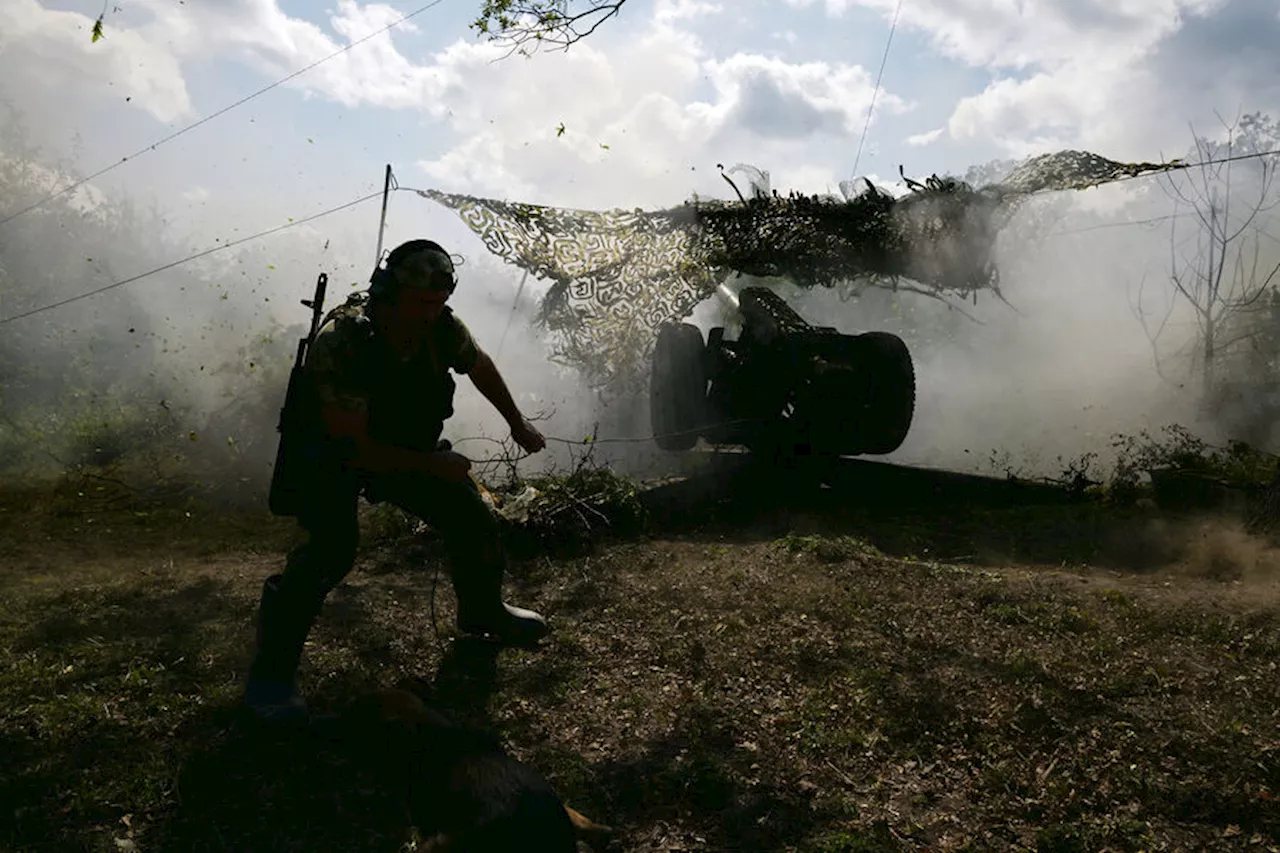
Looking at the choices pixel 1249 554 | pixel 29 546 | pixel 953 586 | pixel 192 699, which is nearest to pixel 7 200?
pixel 29 546

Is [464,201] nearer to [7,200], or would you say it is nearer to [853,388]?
[853,388]

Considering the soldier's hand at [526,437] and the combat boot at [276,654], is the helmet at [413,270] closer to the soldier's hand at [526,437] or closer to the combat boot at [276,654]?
the soldier's hand at [526,437]

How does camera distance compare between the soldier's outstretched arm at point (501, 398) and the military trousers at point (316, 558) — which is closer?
the military trousers at point (316, 558)

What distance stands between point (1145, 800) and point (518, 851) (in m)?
2.02

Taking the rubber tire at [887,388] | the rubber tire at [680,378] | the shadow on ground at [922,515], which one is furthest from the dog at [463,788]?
the rubber tire at [680,378]

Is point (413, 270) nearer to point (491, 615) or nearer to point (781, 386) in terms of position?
point (491, 615)

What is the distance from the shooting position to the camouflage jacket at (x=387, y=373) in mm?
3387

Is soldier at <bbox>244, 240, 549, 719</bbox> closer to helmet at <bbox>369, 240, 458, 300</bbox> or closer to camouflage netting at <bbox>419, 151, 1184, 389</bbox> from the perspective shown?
helmet at <bbox>369, 240, 458, 300</bbox>

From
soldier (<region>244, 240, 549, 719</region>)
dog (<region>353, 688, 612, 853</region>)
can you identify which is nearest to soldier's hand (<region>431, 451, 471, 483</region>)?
soldier (<region>244, 240, 549, 719</region>)

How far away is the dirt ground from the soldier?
430 millimetres

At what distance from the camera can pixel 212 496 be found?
8461 millimetres

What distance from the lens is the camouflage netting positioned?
8.47 meters

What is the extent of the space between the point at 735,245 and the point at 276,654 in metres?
6.76

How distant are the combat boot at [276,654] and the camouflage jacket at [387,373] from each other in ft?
2.54
